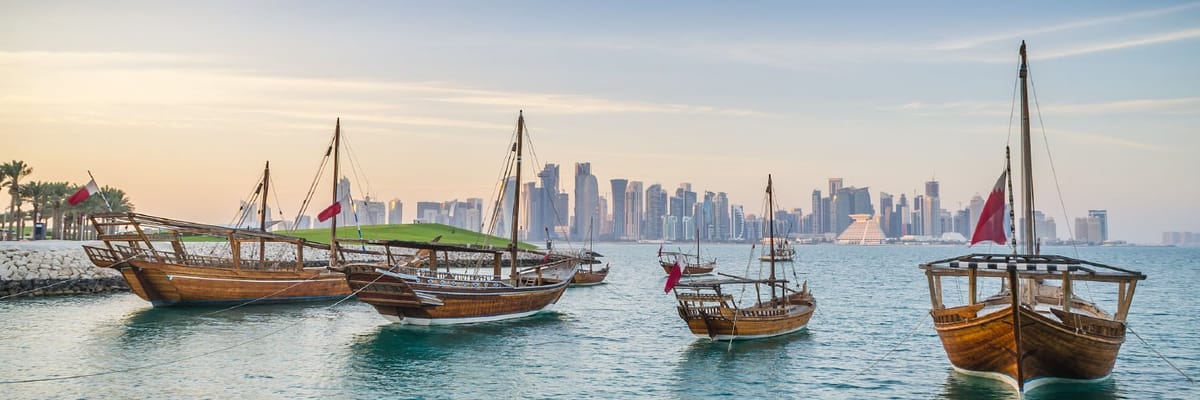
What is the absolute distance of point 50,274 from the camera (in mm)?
55750

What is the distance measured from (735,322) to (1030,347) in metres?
13.0

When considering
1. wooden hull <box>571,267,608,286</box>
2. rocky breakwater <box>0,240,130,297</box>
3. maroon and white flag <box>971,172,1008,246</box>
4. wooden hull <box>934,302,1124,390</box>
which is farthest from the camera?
wooden hull <box>571,267,608,286</box>

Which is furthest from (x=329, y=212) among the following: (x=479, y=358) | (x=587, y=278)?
(x=587, y=278)

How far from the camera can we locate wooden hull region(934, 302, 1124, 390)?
22403mm

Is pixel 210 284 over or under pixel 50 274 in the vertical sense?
under

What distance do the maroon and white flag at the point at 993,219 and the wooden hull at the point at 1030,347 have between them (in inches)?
124

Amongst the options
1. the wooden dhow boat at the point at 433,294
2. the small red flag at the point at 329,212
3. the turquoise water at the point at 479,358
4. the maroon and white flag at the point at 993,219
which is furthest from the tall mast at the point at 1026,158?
the small red flag at the point at 329,212

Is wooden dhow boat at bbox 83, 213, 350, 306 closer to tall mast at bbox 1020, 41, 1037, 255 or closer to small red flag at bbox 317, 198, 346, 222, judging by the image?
small red flag at bbox 317, 198, 346, 222

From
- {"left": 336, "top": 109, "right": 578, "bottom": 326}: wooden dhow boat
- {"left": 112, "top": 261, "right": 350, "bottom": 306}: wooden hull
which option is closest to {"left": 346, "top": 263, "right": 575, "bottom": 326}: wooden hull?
{"left": 336, "top": 109, "right": 578, "bottom": 326}: wooden dhow boat

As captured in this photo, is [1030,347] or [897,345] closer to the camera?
[1030,347]

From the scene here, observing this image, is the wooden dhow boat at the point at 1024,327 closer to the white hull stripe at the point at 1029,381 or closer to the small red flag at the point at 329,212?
the white hull stripe at the point at 1029,381

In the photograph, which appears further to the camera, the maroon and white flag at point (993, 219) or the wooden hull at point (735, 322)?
the wooden hull at point (735, 322)

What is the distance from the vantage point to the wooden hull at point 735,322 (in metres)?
33.9

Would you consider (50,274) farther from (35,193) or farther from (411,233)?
(411,233)
